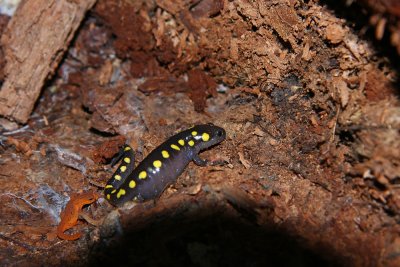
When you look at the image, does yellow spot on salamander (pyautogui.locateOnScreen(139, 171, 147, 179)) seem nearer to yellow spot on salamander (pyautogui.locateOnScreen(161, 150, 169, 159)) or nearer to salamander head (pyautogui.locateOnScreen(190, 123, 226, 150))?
yellow spot on salamander (pyautogui.locateOnScreen(161, 150, 169, 159))

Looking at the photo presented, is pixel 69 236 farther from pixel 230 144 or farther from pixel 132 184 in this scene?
pixel 230 144

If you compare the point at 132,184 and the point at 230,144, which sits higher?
the point at 230,144

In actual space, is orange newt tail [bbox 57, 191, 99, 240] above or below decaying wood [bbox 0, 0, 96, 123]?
below

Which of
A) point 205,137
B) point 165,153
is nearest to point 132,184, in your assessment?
point 165,153

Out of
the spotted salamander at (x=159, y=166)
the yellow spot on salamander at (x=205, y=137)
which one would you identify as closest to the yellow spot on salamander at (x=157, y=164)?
the spotted salamander at (x=159, y=166)

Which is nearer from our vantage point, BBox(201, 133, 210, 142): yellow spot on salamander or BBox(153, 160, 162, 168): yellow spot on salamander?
BBox(153, 160, 162, 168): yellow spot on salamander

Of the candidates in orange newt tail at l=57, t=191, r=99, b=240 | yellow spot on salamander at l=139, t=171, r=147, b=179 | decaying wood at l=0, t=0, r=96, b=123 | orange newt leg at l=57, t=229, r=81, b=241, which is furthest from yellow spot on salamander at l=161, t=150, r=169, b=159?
decaying wood at l=0, t=0, r=96, b=123

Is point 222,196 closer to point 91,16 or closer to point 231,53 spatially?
point 231,53
